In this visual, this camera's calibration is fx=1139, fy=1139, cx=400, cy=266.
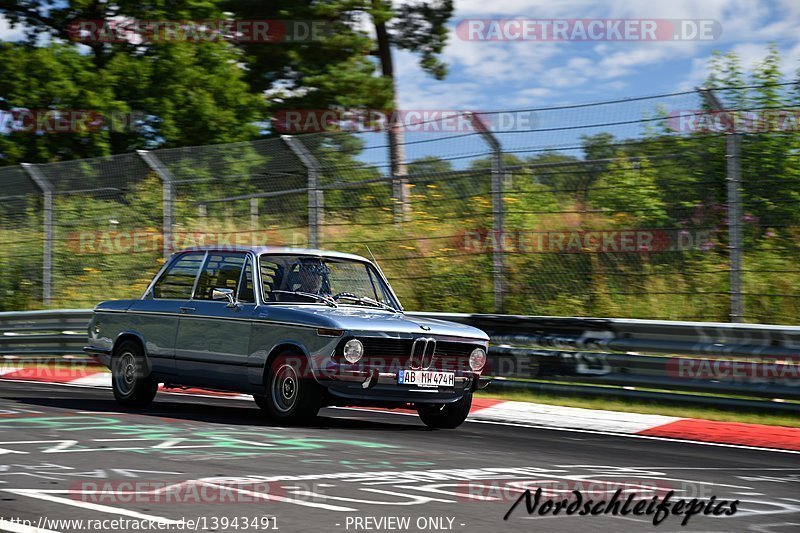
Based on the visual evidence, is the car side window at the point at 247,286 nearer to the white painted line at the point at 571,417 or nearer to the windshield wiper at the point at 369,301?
the windshield wiper at the point at 369,301

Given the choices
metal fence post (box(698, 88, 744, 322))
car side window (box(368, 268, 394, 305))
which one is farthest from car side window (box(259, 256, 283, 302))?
metal fence post (box(698, 88, 744, 322))

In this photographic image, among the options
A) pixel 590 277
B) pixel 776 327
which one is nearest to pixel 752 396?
pixel 776 327

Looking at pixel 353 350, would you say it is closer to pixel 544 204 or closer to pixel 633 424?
pixel 633 424

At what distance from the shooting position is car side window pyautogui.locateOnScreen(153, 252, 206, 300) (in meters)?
11.7

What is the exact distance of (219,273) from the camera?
11.4 meters

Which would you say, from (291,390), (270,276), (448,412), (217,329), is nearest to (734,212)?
(448,412)

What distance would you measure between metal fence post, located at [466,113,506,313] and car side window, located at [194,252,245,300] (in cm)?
450

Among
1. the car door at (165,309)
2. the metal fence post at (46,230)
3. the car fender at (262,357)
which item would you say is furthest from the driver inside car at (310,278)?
the metal fence post at (46,230)

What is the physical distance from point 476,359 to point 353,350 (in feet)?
4.72

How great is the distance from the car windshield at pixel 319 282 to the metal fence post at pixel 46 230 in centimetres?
976

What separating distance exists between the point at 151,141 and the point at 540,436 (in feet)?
83.4

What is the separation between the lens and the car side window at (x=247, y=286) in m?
10.9

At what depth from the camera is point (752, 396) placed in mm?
11398

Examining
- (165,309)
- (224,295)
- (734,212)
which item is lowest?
(165,309)
